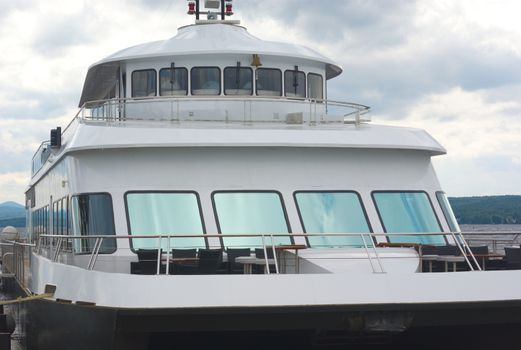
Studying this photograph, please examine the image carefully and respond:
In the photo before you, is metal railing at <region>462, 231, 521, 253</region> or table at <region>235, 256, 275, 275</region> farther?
metal railing at <region>462, 231, 521, 253</region>

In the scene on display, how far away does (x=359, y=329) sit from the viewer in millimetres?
10578

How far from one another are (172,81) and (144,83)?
0.59 m

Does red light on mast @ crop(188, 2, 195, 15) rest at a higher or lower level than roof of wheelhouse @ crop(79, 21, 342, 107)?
higher

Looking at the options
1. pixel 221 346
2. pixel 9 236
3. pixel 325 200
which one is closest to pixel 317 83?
pixel 325 200

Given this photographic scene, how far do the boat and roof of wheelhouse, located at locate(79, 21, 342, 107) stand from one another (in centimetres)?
6

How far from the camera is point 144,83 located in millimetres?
16625

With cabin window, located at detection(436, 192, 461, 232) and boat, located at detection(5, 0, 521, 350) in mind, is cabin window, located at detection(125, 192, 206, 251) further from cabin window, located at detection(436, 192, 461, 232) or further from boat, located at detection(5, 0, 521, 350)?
cabin window, located at detection(436, 192, 461, 232)

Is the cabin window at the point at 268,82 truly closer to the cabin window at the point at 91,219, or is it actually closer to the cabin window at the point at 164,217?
the cabin window at the point at 164,217

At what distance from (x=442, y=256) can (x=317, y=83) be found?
6.56m

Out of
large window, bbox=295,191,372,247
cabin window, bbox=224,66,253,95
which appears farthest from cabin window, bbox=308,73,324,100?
large window, bbox=295,191,372,247

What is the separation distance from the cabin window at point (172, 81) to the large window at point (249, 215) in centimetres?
352

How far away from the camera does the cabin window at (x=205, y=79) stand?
16.3 m

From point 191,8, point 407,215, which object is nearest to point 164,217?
point 407,215

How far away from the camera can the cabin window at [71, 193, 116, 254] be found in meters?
13.0
